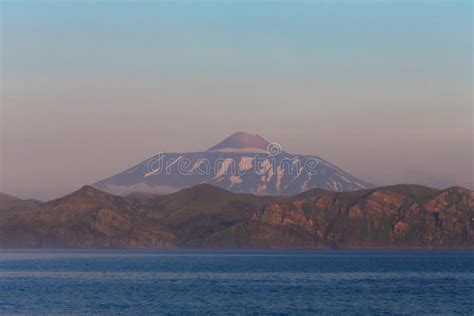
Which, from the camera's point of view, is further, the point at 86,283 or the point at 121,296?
the point at 86,283

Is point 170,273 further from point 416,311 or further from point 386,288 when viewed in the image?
point 416,311

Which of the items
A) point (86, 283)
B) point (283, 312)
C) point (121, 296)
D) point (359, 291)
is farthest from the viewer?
point (86, 283)

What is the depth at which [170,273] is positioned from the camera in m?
185

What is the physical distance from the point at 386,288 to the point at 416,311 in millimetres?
34698

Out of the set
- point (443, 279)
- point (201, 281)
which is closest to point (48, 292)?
point (201, 281)

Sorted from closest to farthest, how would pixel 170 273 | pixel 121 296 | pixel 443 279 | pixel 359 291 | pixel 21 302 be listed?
pixel 21 302 < pixel 121 296 < pixel 359 291 < pixel 443 279 < pixel 170 273

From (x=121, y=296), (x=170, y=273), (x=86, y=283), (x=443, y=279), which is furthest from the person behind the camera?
(x=170, y=273)

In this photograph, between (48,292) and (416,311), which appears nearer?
(416,311)

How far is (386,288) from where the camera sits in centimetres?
13725

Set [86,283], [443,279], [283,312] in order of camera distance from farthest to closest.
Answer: [443,279] < [86,283] < [283,312]

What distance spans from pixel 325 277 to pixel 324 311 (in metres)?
68.6

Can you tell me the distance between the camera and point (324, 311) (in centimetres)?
10175

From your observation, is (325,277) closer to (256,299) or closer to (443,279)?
(443,279)

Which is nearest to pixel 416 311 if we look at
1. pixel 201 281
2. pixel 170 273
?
pixel 201 281
